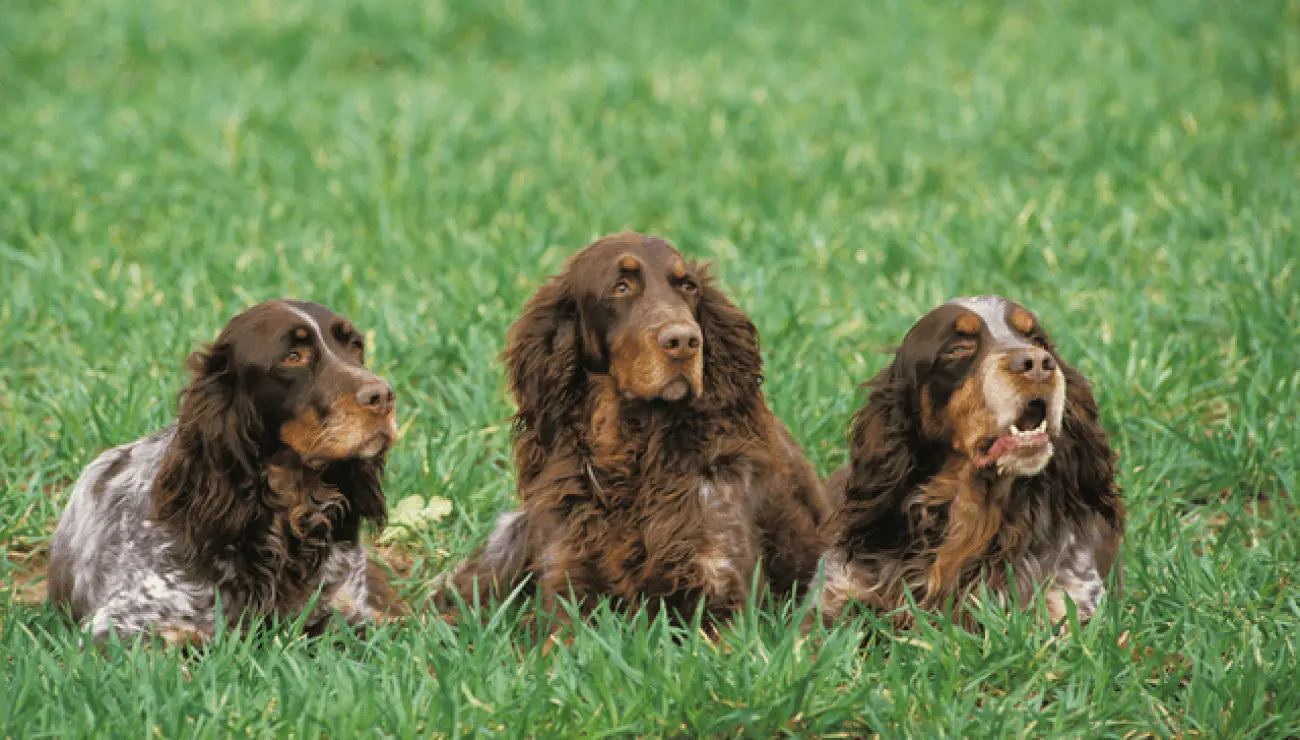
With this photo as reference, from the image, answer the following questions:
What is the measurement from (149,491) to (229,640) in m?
0.61

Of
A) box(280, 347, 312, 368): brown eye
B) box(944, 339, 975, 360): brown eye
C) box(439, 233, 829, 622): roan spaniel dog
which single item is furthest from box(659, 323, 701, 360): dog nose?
box(280, 347, 312, 368): brown eye

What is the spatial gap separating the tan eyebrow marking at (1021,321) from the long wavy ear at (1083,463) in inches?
10.5

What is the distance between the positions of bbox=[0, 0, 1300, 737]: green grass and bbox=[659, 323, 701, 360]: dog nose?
78 cm

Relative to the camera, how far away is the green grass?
4.36 metres

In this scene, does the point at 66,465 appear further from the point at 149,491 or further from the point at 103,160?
the point at 103,160

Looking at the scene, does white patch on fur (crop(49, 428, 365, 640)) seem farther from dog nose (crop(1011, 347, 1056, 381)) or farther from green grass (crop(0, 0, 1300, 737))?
dog nose (crop(1011, 347, 1056, 381))

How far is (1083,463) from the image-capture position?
15.9 ft

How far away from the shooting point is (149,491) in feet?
16.3

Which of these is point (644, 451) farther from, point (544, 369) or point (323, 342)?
point (323, 342)

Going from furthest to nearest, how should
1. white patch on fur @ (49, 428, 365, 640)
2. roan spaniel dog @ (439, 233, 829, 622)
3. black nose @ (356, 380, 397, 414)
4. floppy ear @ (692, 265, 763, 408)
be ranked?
floppy ear @ (692, 265, 763, 408) < roan spaniel dog @ (439, 233, 829, 622) < white patch on fur @ (49, 428, 365, 640) < black nose @ (356, 380, 397, 414)

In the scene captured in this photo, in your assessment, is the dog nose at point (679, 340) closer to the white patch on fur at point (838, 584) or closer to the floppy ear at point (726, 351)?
the floppy ear at point (726, 351)

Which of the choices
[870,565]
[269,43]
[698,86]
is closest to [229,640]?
[870,565]

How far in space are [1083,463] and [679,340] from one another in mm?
1228

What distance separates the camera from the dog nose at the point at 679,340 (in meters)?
4.71
